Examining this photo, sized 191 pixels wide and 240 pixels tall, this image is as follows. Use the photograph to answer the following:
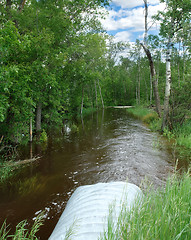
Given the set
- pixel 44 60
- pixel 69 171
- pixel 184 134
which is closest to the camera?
pixel 69 171

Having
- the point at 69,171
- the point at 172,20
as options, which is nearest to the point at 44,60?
the point at 69,171

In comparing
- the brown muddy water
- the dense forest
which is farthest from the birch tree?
the brown muddy water

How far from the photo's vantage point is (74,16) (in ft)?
37.9

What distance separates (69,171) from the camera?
6211mm

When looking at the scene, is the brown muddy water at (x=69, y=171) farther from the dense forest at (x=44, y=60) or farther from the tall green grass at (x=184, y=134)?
Answer: the dense forest at (x=44, y=60)

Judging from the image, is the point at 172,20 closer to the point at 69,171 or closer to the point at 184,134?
the point at 184,134

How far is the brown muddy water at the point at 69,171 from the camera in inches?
163

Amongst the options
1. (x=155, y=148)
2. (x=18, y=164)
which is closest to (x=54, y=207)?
(x=18, y=164)

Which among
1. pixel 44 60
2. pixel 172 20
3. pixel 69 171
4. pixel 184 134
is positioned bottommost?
pixel 69 171

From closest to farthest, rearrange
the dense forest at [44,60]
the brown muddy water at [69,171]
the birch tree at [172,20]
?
the brown muddy water at [69,171]
the dense forest at [44,60]
the birch tree at [172,20]

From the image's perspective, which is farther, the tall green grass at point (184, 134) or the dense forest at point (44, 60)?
the tall green grass at point (184, 134)

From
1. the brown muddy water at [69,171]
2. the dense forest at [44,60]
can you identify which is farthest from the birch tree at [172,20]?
the brown muddy water at [69,171]

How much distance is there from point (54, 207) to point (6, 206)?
121 cm

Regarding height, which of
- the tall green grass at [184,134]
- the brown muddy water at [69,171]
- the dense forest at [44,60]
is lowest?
the brown muddy water at [69,171]
